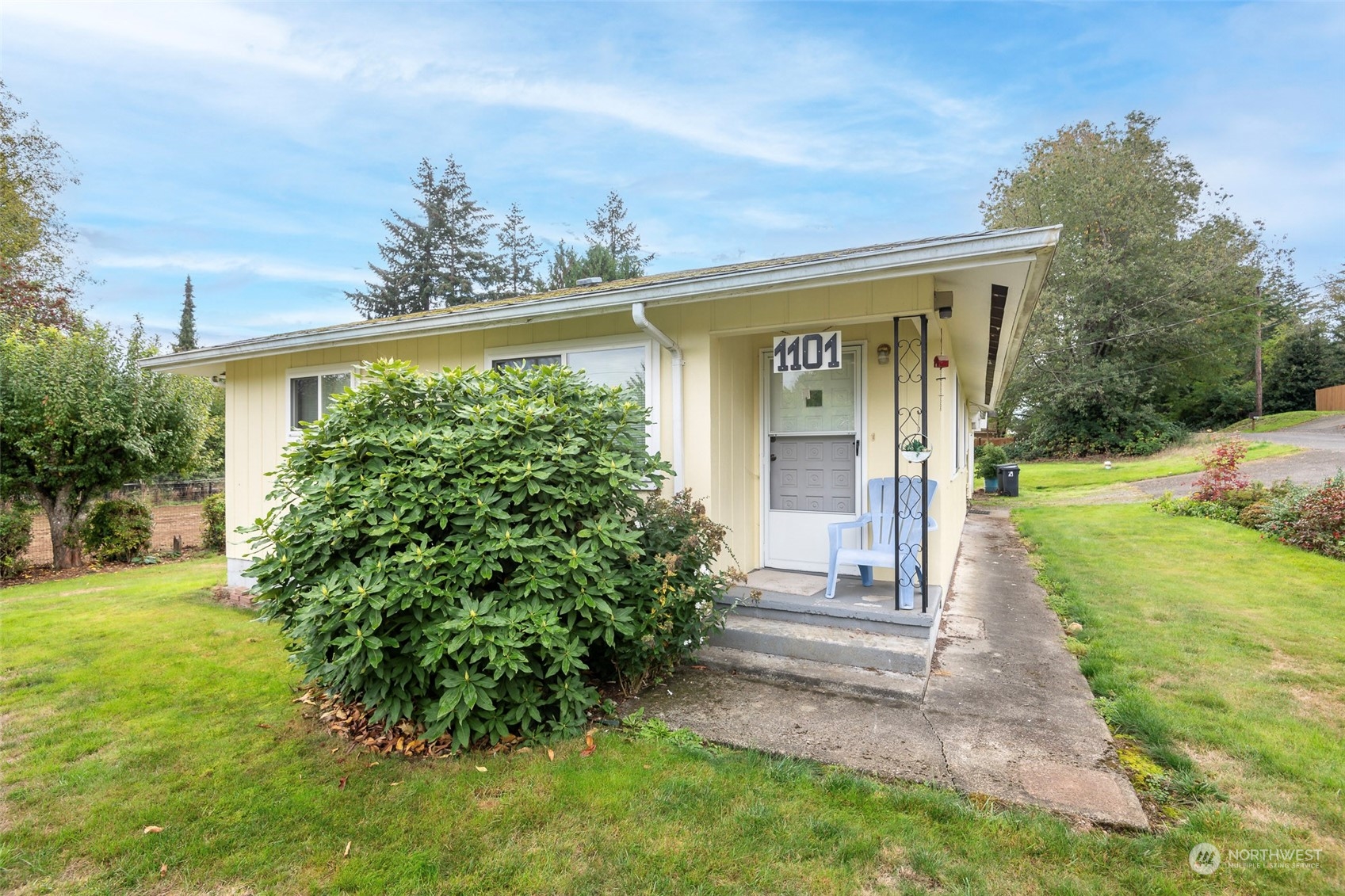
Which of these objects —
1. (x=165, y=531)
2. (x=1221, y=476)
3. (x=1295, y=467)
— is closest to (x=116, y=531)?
(x=165, y=531)

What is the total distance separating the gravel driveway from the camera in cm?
1180

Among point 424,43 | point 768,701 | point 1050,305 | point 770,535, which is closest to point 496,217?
point 424,43

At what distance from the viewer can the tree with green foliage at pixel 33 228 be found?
14688 millimetres

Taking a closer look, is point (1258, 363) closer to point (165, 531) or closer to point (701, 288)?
point (701, 288)

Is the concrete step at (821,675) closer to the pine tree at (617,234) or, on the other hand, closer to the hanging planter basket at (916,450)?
the hanging planter basket at (916,450)

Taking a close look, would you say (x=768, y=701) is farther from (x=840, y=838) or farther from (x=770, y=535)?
(x=770, y=535)

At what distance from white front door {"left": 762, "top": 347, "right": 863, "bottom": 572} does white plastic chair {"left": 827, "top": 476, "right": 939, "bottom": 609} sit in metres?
0.23

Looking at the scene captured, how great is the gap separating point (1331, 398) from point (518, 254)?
38.1 meters

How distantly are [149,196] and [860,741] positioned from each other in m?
13.9

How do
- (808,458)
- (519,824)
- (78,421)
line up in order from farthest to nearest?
(78,421)
(808,458)
(519,824)

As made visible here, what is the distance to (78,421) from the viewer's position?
8.27 metres

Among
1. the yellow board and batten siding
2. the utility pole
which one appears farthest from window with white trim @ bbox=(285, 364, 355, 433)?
the utility pole

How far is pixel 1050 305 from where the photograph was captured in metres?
23.9

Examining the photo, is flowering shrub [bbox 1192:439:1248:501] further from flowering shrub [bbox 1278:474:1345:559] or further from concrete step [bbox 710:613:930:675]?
concrete step [bbox 710:613:930:675]
